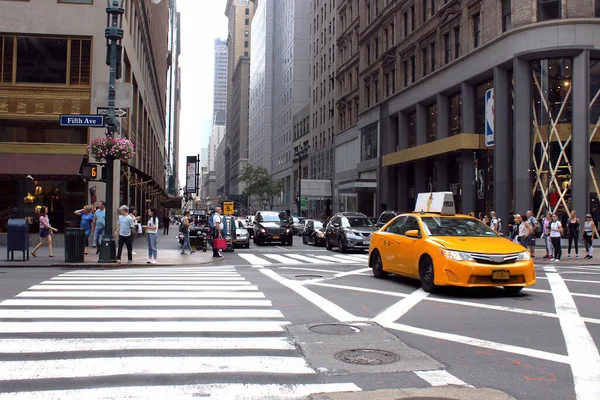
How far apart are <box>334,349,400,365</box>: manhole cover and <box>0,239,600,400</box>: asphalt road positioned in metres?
0.03

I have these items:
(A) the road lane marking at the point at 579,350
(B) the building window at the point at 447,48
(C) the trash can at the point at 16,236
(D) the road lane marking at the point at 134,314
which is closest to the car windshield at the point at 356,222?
(C) the trash can at the point at 16,236

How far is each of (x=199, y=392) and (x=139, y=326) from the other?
114 inches

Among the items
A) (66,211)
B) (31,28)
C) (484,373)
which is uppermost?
(31,28)

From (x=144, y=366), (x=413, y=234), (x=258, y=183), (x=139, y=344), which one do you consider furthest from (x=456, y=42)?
(x=258, y=183)

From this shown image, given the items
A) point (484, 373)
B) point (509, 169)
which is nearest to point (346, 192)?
point (509, 169)

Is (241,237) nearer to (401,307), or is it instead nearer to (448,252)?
(448,252)

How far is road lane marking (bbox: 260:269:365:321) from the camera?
8023 mm

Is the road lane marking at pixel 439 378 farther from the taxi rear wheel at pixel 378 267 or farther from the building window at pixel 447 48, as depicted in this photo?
the building window at pixel 447 48

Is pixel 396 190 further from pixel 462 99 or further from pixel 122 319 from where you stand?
pixel 122 319

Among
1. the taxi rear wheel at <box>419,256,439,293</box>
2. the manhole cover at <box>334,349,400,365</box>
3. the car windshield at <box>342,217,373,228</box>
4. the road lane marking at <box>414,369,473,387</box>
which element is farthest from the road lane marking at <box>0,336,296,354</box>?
the car windshield at <box>342,217,373,228</box>

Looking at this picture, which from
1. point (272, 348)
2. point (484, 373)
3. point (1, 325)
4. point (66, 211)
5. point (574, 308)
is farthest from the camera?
point (66, 211)

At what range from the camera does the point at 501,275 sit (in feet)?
31.1

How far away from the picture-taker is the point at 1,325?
7113 mm

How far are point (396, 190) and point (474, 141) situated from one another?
A: 45.1ft
